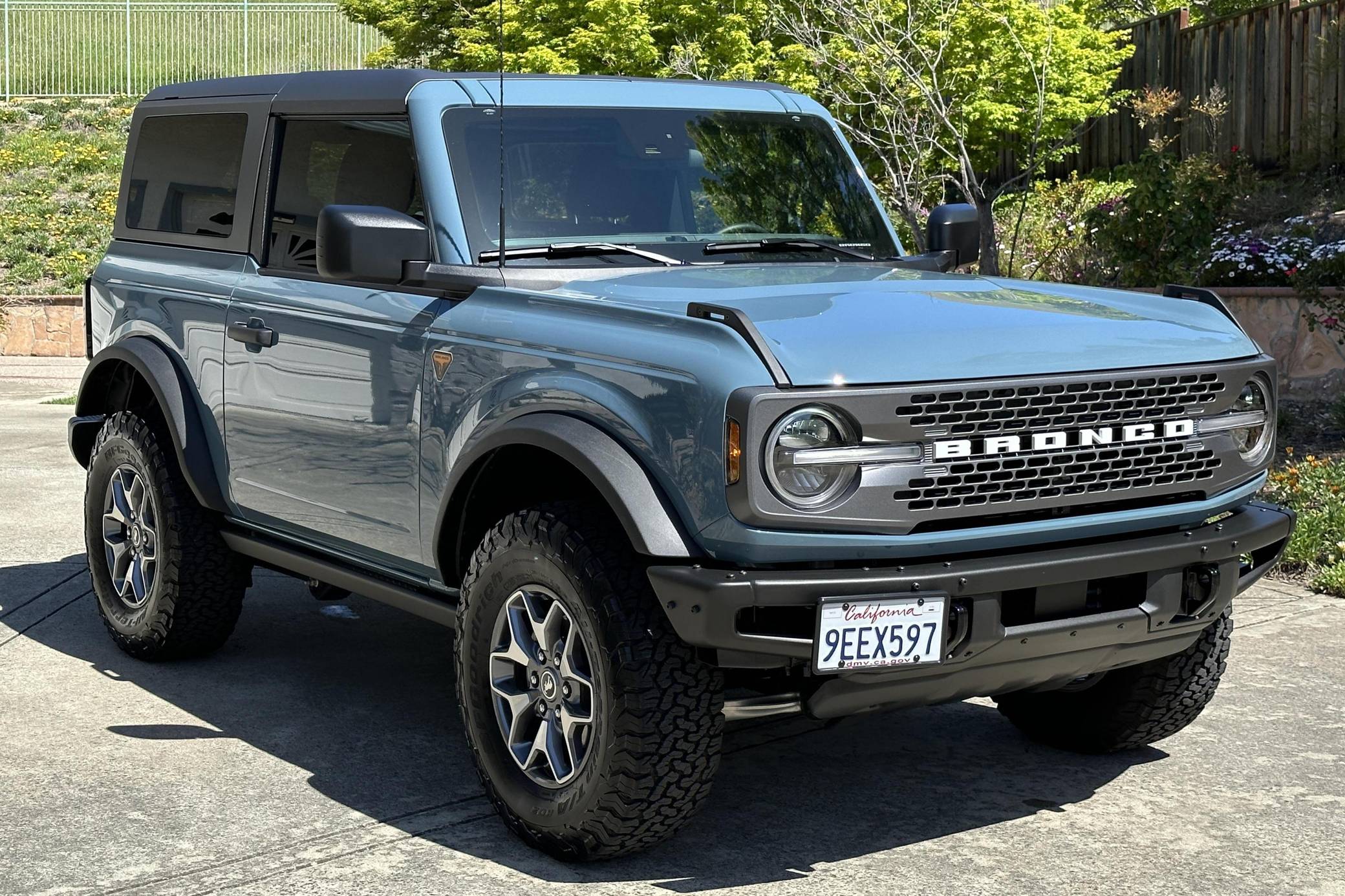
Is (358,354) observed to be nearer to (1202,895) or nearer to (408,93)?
(408,93)

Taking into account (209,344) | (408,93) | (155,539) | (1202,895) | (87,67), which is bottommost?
(1202,895)

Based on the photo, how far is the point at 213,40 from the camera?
3391 cm

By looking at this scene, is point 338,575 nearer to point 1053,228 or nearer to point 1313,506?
point 1313,506

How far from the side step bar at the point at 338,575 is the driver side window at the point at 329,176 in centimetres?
92

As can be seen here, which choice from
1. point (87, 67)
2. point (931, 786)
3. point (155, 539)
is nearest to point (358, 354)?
point (155, 539)

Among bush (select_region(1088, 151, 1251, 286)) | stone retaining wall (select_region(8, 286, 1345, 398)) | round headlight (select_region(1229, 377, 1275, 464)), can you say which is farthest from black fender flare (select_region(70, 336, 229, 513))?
bush (select_region(1088, 151, 1251, 286))

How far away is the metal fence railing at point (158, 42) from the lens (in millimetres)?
31406

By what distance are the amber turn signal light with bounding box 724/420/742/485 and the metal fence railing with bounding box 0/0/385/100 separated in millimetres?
29042

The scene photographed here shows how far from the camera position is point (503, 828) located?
468 centimetres

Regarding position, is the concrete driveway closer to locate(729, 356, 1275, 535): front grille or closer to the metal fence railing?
locate(729, 356, 1275, 535): front grille

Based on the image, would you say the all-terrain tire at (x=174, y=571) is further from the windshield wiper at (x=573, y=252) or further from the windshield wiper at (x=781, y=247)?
the windshield wiper at (x=781, y=247)

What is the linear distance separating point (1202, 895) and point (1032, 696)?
1307mm

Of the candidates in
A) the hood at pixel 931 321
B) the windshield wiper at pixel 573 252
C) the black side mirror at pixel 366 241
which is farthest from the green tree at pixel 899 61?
the black side mirror at pixel 366 241

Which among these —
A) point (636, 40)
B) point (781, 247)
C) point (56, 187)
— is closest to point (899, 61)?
point (636, 40)
